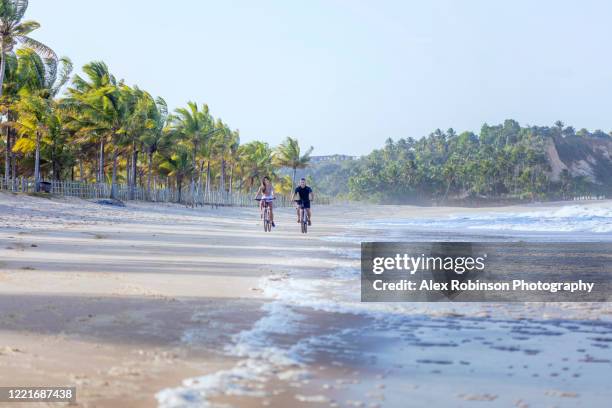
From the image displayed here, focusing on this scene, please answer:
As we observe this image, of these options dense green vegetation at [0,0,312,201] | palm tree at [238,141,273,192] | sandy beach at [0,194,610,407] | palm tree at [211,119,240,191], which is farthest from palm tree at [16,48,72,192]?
palm tree at [238,141,273,192]

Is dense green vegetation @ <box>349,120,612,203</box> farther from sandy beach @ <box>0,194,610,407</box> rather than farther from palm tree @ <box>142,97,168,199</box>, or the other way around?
sandy beach @ <box>0,194,610,407</box>

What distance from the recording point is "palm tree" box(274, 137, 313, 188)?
106750mm

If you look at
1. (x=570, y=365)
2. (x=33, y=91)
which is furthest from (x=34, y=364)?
(x=33, y=91)

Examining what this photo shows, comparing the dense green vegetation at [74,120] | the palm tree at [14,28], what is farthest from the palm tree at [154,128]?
the palm tree at [14,28]

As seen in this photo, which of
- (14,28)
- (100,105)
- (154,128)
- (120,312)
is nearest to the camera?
(120,312)

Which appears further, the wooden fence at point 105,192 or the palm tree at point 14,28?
the wooden fence at point 105,192

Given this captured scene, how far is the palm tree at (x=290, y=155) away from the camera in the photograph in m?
107

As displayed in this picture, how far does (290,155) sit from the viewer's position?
106 m

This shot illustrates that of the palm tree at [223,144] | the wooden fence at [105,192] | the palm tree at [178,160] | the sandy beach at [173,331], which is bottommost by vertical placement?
the sandy beach at [173,331]

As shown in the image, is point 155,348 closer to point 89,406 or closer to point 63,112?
point 89,406

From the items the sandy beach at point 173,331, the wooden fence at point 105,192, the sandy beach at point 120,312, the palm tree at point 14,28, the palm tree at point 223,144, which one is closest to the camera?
the sandy beach at point 173,331

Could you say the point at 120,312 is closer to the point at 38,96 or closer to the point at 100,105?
the point at 38,96

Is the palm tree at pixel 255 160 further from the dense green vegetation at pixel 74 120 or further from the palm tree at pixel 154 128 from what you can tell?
the palm tree at pixel 154 128

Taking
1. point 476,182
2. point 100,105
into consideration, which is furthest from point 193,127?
point 476,182
